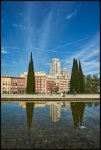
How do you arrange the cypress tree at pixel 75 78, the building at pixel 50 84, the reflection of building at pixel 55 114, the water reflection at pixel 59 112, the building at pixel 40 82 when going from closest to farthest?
1. the water reflection at pixel 59 112
2. the reflection of building at pixel 55 114
3. the cypress tree at pixel 75 78
4. the building at pixel 40 82
5. the building at pixel 50 84

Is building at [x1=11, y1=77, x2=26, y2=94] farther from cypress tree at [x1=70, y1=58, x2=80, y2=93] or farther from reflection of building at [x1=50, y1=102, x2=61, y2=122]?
reflection of building at [x1=50, y1=102, x2=61, y2=122]

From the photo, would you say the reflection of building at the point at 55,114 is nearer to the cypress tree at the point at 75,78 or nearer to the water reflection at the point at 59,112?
the water reflection at the point at 59,112

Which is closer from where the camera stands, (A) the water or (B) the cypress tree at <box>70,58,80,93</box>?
(A) the water

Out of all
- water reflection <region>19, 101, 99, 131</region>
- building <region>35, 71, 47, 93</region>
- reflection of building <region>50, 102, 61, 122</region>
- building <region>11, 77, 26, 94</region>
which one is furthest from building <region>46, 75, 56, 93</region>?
reflection of building <region>50, 102, 61, 122</region>

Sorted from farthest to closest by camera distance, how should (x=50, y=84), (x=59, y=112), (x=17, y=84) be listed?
(x=50, y=84)
(x=17, y=84)
(x=59, y=112)

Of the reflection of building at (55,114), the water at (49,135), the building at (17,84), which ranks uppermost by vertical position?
the building at (17,84)

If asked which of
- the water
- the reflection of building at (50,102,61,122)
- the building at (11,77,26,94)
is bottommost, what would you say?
the water

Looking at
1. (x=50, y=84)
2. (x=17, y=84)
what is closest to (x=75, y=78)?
(x=17, y=84)

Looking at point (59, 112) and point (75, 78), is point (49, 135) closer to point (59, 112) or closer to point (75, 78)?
point (59, 112)

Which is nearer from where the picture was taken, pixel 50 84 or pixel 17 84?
pixel 17 84

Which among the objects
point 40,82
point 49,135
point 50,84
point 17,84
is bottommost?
point 49,135

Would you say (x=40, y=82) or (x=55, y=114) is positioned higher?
(x=40, y=82)

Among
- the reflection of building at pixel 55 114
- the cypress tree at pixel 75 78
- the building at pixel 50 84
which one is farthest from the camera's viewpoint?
the building at pixel 50 84

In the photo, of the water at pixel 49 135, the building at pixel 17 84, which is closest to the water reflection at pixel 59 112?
the water at pixel 49 135
